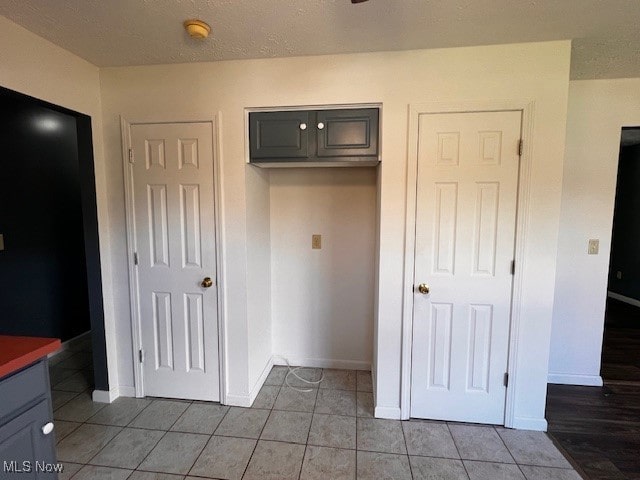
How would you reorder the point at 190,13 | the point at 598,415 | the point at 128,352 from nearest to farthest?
the point at 190,13, the point at 598,415, the point at 128,352

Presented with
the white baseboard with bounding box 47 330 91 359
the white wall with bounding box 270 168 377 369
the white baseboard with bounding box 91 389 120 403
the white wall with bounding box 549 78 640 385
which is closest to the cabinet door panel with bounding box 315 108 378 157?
the white wall with bounding box 270 168 377 369

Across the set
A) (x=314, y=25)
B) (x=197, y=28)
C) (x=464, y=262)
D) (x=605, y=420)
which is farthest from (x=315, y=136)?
(x=605, y=420)

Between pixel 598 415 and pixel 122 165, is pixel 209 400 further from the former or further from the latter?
pixel 598 415

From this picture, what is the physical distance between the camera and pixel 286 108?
6.66ft

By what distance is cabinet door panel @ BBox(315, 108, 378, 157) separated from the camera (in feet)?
6.49

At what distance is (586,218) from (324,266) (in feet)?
7.03

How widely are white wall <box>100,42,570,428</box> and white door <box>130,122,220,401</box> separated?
5.0 inches

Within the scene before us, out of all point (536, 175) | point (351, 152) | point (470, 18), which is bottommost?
point (536, 175)

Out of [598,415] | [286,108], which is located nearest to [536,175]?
[286,108]

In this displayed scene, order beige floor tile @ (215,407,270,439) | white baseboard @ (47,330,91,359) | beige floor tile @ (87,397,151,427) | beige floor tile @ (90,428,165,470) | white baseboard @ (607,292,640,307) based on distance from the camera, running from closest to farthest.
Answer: beige floor tile @ (90,428,165,470) < beige floor tile @ (215,407,270,439) < beige floor tile @ (87,397,151,427) < white baseboard @ (47,330,91,359) < white baseboard @ (607,292,640,307)

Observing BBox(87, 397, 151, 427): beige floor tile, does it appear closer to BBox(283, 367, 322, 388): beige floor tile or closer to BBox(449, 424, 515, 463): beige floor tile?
BBox(283, 367, 322, 388): beige floor tile

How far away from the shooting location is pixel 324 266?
2.67 m

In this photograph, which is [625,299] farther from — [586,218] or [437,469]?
[437,469]

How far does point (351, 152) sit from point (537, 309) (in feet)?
5.08
